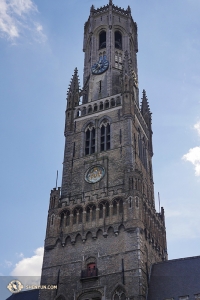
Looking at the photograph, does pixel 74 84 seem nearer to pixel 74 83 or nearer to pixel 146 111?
pixel 74 83

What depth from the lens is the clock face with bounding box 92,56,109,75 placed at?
60594 millimetres

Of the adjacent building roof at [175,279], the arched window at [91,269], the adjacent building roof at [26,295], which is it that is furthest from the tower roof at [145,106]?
the adjacent building roof at [26,295]

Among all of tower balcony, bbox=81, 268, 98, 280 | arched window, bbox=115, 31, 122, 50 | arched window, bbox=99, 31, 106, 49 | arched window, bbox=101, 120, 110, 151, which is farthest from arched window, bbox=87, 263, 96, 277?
arched window, bbox=115, 31, 122, 50

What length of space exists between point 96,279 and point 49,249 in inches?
256

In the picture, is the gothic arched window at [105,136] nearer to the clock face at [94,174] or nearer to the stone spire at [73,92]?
the clock face at [94,174]

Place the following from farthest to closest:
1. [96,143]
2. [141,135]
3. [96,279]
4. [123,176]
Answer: [141,135]
[96,143]
[123,176]
[96,279]

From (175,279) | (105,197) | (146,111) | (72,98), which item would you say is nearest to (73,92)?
(72,98)

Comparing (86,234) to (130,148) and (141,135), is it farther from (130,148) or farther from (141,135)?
(141,135)

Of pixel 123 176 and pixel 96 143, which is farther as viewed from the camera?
pixel 96 143

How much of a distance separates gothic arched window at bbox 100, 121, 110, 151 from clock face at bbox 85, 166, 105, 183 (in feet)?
9.55

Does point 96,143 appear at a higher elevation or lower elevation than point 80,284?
higher

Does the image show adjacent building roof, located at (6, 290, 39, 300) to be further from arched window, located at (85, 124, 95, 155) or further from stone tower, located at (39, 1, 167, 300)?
arched window, located at (85, 124, 95, 155)

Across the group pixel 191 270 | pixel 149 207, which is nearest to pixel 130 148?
pixel 149 207

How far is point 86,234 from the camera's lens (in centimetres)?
4434
